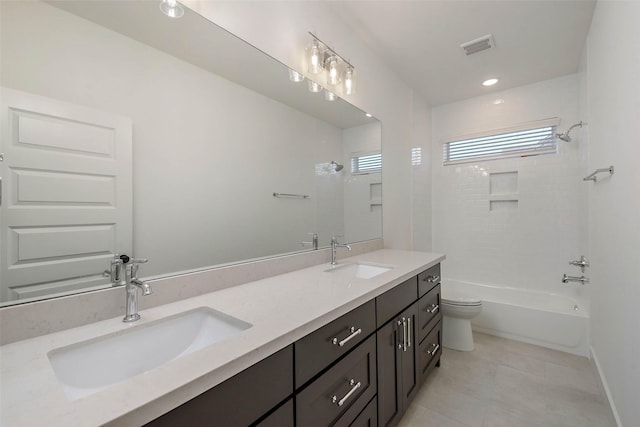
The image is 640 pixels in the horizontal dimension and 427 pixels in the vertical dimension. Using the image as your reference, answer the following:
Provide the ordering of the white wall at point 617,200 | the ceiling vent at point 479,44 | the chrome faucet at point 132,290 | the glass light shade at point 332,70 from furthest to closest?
the ceiling vent at point 479,44 → the glass light shade at point 332,70 → the white wall at point 617,200 → the chrome faucet at point 132,290

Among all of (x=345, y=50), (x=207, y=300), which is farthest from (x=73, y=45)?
(x=345, y=50)

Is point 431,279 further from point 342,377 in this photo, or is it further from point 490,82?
point 490,82

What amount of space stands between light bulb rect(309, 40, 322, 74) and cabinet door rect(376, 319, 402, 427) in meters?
1.51

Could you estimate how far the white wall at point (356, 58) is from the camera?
1298mm

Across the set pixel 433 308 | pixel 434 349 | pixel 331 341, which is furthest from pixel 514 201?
pixel 331 341

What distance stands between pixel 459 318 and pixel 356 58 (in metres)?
2.31

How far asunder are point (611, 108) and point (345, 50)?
63.3 inches

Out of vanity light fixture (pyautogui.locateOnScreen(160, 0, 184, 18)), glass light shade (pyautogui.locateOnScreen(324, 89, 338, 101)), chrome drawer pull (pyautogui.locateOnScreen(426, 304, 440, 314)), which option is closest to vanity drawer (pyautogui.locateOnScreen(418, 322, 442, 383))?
chrome drawer pull (pyautogui.locateOnScreen(426, 304, 440, 314))

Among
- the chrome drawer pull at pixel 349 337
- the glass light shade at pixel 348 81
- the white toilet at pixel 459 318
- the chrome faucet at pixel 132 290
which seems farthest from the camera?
→ the white toilet at pixel 459 318

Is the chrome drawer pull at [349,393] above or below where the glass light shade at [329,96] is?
below

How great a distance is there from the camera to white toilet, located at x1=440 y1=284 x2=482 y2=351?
88.7 inches

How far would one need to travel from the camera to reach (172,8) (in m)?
1.05

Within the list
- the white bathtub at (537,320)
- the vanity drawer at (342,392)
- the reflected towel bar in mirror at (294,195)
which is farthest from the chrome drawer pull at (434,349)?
the reflected towel bar in mirror at (294,195)

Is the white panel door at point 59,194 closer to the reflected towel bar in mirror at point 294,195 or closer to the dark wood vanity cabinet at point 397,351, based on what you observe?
the reflected towel bar in mirror at point 294,195
